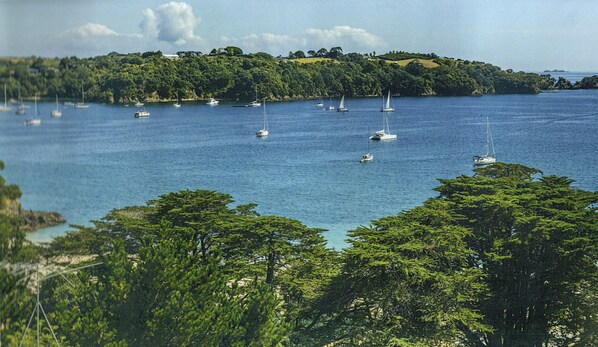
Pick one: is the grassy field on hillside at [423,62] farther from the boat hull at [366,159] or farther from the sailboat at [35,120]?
the sailboat at [35,120]

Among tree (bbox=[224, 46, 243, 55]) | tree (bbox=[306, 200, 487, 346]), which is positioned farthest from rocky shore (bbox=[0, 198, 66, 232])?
tree (bbox=[224, 46, 243, 55])

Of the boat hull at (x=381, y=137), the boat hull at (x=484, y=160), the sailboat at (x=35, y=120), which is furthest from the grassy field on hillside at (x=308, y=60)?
the sailboat at (x=35, y=120)

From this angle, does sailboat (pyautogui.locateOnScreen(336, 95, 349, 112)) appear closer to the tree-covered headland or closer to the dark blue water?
the dark blue water

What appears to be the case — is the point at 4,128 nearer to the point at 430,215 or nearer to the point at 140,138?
the point at 430,215

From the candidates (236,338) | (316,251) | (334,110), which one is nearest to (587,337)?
(316,251)

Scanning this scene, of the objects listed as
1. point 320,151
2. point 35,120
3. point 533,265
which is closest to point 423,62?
point 320,151
